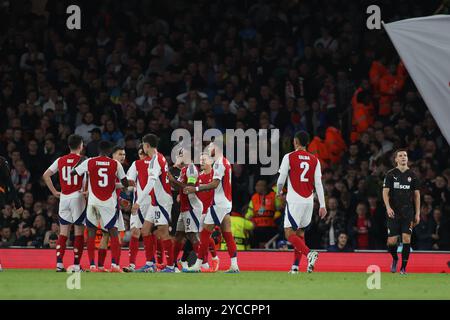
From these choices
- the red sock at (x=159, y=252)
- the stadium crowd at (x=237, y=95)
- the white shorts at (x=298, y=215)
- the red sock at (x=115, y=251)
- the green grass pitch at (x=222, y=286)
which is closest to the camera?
the green grass pitch at (x=222, y=286)

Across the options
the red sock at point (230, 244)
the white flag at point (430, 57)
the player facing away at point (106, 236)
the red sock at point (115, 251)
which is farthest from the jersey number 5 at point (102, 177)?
the white flag at point (430, 57)

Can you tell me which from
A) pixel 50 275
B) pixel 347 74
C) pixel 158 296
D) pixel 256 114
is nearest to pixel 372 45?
pixel 347 74

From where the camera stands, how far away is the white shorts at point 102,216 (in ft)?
52.0

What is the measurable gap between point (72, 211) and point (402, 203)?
5057mm

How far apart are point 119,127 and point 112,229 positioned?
6.46 meters

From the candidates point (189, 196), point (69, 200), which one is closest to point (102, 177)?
point (69, 200)

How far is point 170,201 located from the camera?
53.1ft

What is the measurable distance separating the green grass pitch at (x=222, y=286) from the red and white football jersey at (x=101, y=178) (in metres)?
1.20

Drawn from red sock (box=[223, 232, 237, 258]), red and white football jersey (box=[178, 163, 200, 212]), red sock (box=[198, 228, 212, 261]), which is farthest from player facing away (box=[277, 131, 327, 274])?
red and white football jersey (box=[178, 163, 200, 212])

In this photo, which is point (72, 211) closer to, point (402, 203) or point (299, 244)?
point (299, 244)

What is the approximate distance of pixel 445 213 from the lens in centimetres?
1870

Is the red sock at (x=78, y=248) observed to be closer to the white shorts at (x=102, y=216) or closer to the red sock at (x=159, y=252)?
the white shorts at (x=102, y=216)

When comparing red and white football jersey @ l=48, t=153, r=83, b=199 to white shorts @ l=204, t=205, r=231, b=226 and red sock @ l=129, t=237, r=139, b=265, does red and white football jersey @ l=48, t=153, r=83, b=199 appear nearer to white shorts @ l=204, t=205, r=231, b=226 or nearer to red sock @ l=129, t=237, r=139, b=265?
red sock @ l=129, t=237, r=139, b=265
